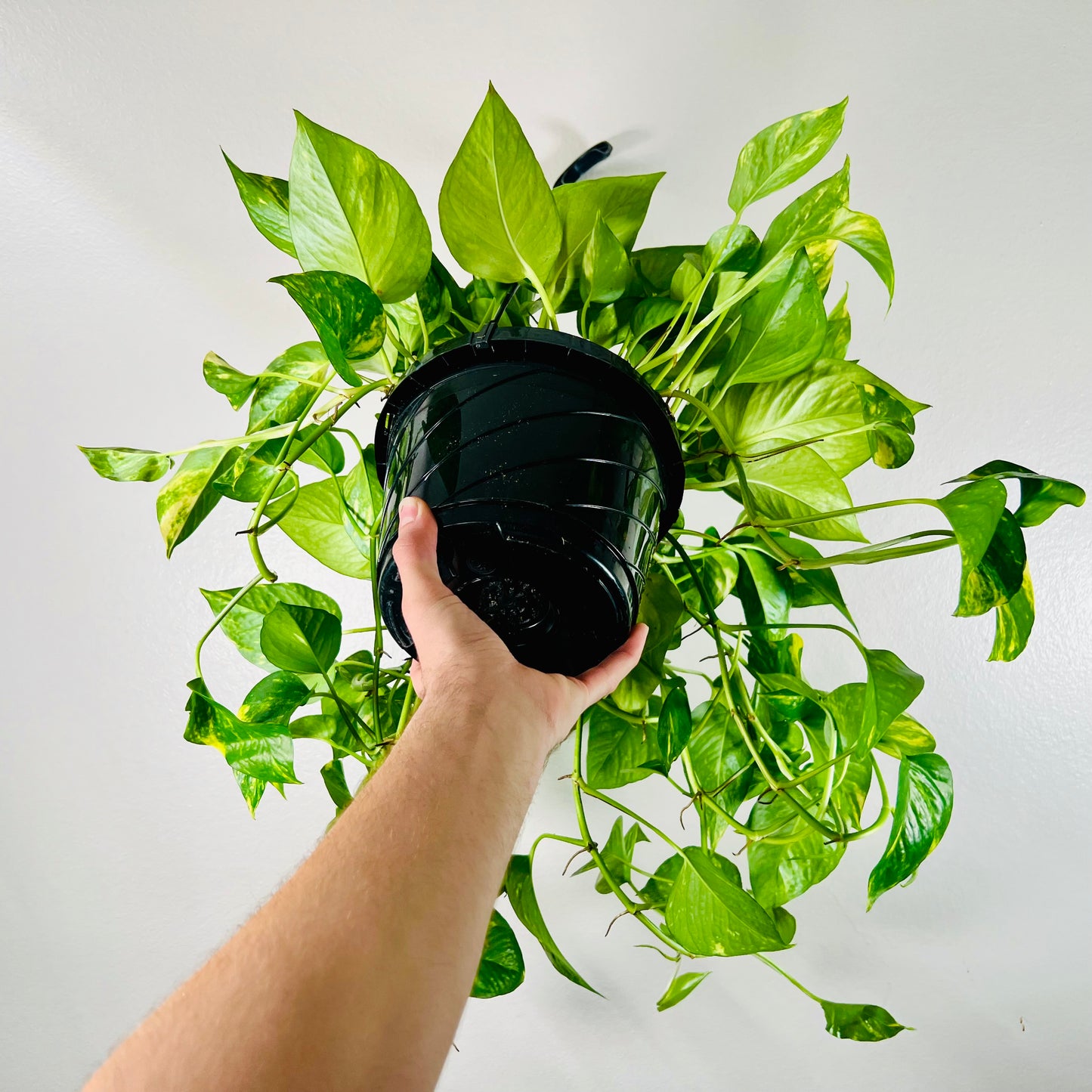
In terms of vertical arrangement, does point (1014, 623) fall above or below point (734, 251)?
below

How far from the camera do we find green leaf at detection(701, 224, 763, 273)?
59 cm

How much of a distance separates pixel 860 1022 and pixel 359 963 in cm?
65

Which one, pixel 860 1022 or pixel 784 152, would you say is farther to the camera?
pixel 860 1022

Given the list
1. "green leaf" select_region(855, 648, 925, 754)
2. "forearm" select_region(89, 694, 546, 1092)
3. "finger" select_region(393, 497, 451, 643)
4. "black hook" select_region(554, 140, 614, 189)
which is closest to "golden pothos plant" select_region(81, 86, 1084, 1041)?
"green leaf" select_region(855, 648, 925, 754)

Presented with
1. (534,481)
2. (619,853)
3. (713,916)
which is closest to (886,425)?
(534,481)

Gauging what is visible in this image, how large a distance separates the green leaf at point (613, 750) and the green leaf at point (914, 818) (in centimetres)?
23

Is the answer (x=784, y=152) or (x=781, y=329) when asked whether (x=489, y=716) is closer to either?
(x=781, y=329)

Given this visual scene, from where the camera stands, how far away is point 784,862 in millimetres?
687

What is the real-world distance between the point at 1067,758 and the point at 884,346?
1.85ft

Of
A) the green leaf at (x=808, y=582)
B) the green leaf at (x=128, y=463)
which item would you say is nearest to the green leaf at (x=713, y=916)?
the green leaf at (x=808, y=582)

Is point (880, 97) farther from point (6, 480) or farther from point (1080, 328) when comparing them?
point (6, 480)

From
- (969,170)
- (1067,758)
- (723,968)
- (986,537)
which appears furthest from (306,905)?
(969,170)

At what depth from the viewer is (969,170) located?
3.15 feet

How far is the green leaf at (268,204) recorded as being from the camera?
0.60 m
